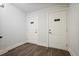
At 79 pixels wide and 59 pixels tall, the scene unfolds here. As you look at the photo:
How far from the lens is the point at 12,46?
3.42 metres

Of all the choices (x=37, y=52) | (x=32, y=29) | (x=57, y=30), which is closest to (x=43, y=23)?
(x=57, y=30)

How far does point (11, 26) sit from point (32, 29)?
1.47 m

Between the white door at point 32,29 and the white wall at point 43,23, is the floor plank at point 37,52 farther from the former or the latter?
the white door at point 32,29

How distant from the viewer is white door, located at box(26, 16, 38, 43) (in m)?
4.23

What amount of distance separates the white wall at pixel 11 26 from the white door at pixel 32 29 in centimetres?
37

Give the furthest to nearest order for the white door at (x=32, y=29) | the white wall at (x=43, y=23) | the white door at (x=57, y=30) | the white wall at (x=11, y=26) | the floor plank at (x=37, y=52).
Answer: the white door at (x=32, y=29)
the white wall at (x=43, y=23)
the white door at (x=57, y=30)
the white wall at (x=11, y=26)
the floor plank at (x=37, y=52)

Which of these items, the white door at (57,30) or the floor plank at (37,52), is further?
the white door at (57,30)

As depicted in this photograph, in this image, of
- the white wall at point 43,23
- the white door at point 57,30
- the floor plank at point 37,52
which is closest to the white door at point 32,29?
the white wall at point 43,23

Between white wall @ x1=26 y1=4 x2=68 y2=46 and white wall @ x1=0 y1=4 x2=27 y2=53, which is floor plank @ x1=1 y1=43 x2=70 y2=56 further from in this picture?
white wall @ x1=26 y1=4 x2=68 y2=46

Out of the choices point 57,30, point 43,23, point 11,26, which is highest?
point 43,23

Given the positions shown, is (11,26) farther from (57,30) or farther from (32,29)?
(57,30)

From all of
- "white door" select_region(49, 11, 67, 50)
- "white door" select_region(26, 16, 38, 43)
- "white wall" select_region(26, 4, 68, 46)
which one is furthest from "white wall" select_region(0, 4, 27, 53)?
"white door" select_region(49, 11, 67, 50)

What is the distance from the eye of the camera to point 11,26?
133 inches

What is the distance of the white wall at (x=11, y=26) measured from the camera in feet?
9.54
